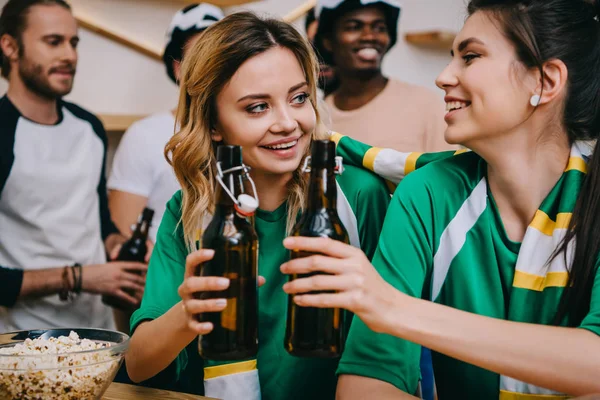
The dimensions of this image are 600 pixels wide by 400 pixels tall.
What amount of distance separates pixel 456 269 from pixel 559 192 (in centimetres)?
23

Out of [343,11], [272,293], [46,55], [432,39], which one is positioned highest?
[432,39]

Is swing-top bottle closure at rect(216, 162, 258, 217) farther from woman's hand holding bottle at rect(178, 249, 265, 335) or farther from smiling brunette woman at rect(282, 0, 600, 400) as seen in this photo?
smiling brunette woman at rect(282, 0, 600, 400)

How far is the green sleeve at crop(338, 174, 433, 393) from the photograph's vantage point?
1.08 metres

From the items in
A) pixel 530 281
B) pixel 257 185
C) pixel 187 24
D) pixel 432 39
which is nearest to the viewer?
pixel 530 281

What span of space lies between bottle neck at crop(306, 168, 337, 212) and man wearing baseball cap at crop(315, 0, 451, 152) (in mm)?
1705

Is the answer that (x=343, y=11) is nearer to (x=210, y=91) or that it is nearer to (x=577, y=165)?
(x=210, y=91)

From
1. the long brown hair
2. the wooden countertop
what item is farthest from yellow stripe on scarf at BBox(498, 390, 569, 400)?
the wooden countertop

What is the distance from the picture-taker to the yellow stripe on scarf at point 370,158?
136cm

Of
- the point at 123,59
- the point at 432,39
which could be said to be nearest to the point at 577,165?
the point at 123,59

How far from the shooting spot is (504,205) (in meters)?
1.24

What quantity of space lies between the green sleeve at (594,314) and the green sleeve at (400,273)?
271 millimetres

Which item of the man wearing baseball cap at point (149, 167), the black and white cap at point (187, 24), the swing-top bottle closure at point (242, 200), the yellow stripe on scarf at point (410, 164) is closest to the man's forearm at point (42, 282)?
the man wearing baseball cap at point (149, 167)

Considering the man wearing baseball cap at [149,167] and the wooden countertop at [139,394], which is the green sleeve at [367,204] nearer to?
the wooden countertop at [139,394]

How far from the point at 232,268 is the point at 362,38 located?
77.2 inches
